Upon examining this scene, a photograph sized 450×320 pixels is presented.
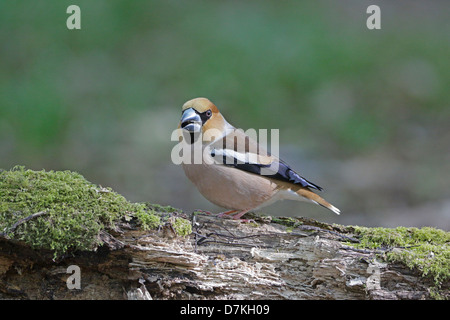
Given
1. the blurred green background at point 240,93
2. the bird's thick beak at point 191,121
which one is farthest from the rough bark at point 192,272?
the blurred green background at point 240,93

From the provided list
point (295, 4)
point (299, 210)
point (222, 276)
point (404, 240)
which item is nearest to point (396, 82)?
point (295, 4)

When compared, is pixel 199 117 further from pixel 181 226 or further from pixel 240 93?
pixel 240 93

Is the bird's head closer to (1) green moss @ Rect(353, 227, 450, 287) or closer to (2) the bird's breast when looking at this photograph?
(2) the bird's breast

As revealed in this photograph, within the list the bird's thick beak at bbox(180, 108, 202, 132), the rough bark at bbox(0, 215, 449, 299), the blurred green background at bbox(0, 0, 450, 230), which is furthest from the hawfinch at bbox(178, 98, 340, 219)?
the blurred green background at bbox(0, 0, 450, 230)

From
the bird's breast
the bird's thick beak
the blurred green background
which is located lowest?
the bird's breast

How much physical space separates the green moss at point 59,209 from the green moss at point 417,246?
1.58 meters

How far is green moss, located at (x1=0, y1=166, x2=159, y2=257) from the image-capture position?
10.5 feet

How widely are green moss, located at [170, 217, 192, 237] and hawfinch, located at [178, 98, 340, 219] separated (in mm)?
648

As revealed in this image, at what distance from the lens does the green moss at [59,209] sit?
3.20 m

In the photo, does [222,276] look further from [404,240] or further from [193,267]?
[404,240]

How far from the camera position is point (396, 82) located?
9.96m

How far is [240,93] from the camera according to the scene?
906cm

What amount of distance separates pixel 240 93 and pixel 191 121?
4855 mm

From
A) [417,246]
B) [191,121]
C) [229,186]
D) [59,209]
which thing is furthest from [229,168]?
[417,246]
